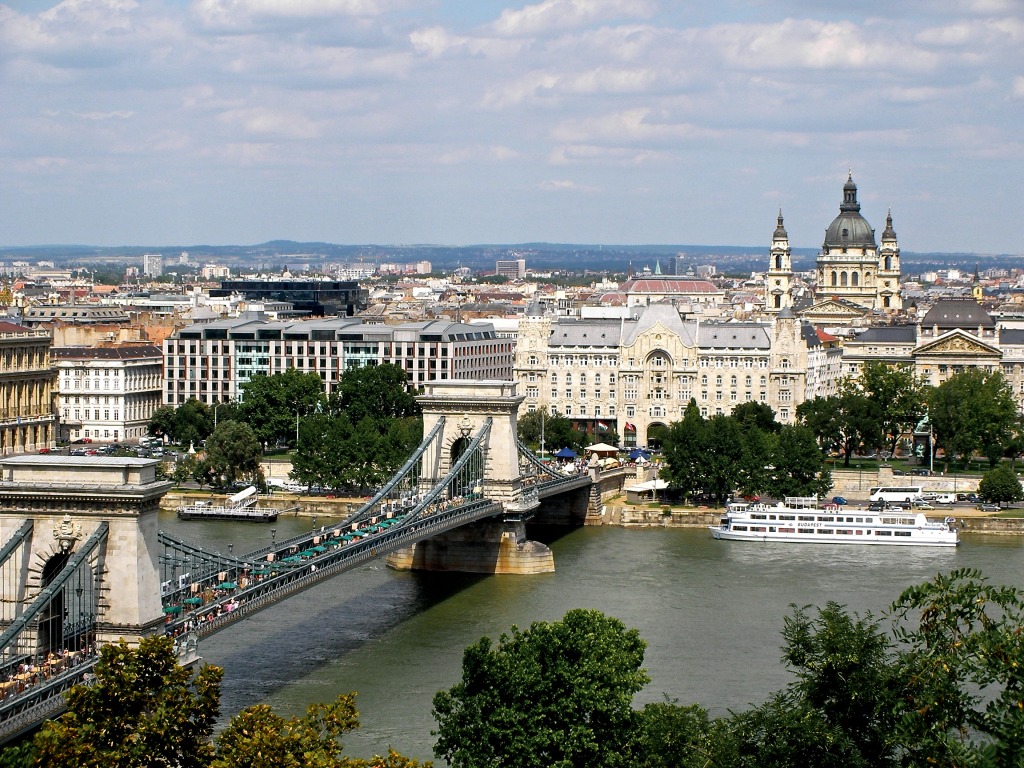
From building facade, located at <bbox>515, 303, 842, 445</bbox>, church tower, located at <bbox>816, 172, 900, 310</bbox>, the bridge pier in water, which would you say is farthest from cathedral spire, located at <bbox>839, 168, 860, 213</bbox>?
the bridge pier in water

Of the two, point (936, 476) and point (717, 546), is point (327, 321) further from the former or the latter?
point (717, 546)

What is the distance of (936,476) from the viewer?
57.2m

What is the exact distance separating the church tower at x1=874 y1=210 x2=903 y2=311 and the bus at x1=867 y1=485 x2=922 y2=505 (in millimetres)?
47803

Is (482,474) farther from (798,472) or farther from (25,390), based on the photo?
(25,390)

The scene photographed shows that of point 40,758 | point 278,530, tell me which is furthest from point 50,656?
point 278,530

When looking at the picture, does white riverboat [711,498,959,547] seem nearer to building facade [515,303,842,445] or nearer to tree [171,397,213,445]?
building facade [515,303,842,445]

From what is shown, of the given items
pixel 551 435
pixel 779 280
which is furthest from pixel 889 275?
pixel 551 435

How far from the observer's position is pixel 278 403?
63438 millimetres

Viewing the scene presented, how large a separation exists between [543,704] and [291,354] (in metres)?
50.5

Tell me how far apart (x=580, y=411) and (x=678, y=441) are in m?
16.4

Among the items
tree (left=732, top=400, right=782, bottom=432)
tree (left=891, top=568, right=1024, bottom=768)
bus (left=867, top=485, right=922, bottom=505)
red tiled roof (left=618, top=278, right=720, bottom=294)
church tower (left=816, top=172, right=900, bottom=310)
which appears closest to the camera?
tree (left=891, top=568, right=1024, bottom=768)

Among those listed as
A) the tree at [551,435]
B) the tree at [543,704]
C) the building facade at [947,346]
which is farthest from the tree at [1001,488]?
the tree at [543,704]

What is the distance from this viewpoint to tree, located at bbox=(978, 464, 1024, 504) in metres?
52.5

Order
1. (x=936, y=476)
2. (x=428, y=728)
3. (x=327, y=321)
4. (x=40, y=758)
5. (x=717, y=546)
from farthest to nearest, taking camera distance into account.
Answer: (x=327, y=321)
(x=936, y=476)
(x=717, y=546)
(x=428, y=728)
(x=40, y=758)
